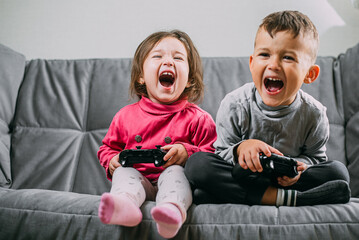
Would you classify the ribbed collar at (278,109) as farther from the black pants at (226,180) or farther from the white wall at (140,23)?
the white wall at (140,23)

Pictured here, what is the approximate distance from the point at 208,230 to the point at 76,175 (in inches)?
31.5

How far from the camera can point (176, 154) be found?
1027 mm

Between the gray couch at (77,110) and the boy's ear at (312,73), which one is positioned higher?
the boy's ear at (312,73)

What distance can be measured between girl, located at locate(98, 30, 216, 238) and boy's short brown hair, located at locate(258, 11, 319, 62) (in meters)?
0.36

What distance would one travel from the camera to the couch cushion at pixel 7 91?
1350mm

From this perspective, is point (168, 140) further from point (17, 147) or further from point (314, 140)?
point (17, 147)

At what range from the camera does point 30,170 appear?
4.49ft

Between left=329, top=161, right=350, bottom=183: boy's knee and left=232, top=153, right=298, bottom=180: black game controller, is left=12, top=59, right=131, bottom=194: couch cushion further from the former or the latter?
left=329, top=161, right=350, bottom=183: boy's knee

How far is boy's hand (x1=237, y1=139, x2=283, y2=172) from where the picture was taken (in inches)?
32.6

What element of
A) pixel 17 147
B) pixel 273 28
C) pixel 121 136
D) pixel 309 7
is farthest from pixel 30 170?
pixel 309 7

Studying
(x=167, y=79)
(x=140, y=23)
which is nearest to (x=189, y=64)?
(x=167, y=79)

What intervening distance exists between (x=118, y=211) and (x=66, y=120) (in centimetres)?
85

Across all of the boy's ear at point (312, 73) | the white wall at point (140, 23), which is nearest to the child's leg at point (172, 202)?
the boy's ear at point (312, 73)

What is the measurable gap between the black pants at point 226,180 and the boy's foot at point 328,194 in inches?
2.0
